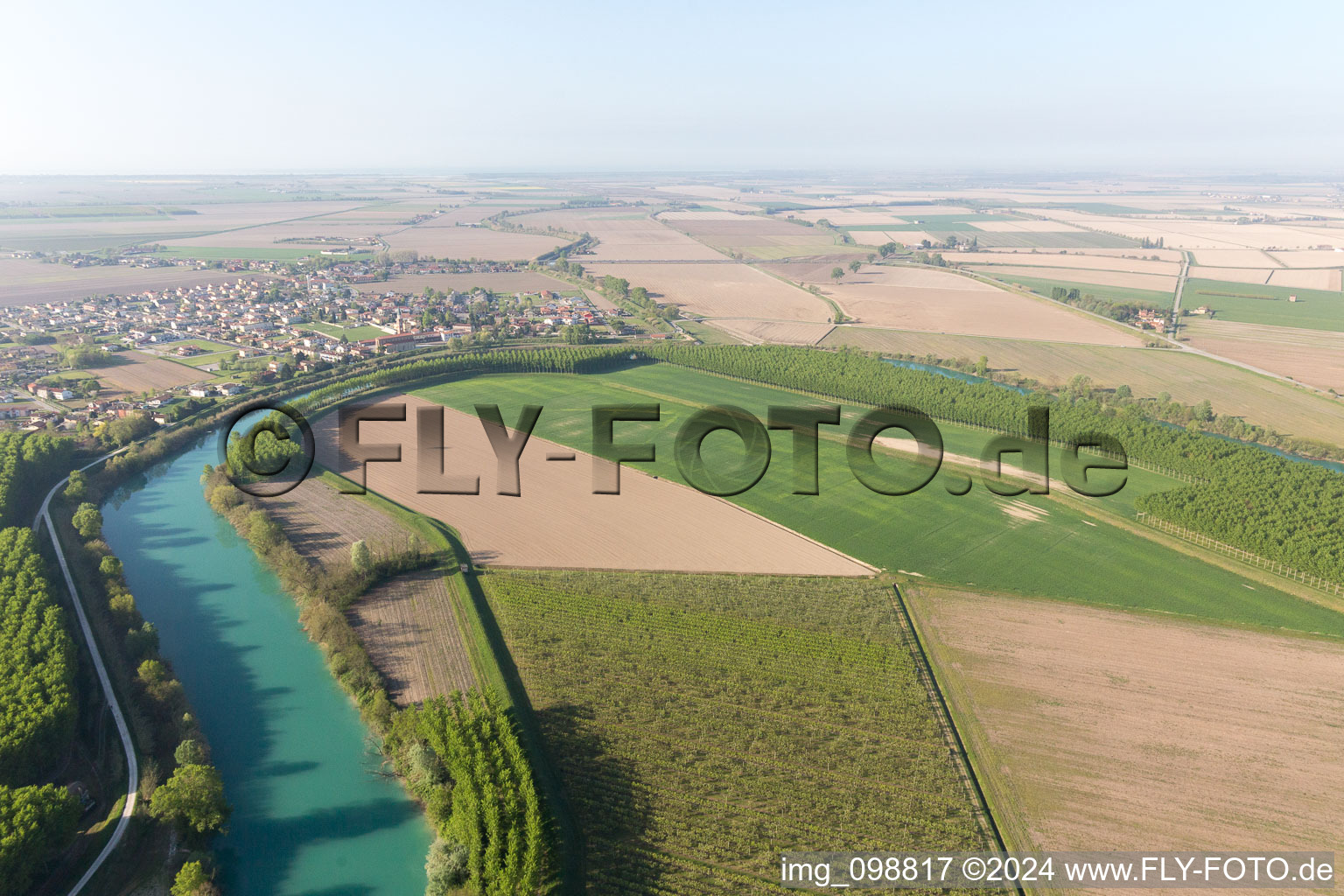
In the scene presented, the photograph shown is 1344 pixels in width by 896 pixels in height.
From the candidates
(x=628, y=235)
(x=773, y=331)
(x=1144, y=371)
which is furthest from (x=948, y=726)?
(x=628, y=235)

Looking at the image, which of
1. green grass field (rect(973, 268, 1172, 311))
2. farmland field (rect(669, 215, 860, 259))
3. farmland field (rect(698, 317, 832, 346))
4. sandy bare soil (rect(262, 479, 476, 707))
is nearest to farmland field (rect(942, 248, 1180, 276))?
green grass field (rect(973, 268, 1172, 311))

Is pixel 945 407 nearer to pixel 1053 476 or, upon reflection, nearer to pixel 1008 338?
pixel 1053 476

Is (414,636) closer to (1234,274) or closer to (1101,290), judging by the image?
(1101,290)

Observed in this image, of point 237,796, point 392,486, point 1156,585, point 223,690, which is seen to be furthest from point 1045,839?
point 392,486

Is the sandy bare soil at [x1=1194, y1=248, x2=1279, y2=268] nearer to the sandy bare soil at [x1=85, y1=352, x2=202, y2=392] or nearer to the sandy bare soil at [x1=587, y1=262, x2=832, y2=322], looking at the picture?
the sandy bare soil at [x1=587, y1=262, x2=832, y2=322]

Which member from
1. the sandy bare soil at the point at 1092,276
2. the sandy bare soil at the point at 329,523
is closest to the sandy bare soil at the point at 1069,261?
the sandy bare soil at the point at 1092,276

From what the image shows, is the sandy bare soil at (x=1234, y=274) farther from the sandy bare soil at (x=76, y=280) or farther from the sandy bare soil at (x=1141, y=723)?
the sandy bare soil at (x=76, y=280)

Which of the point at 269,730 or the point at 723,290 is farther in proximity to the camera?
the point at 723,290
